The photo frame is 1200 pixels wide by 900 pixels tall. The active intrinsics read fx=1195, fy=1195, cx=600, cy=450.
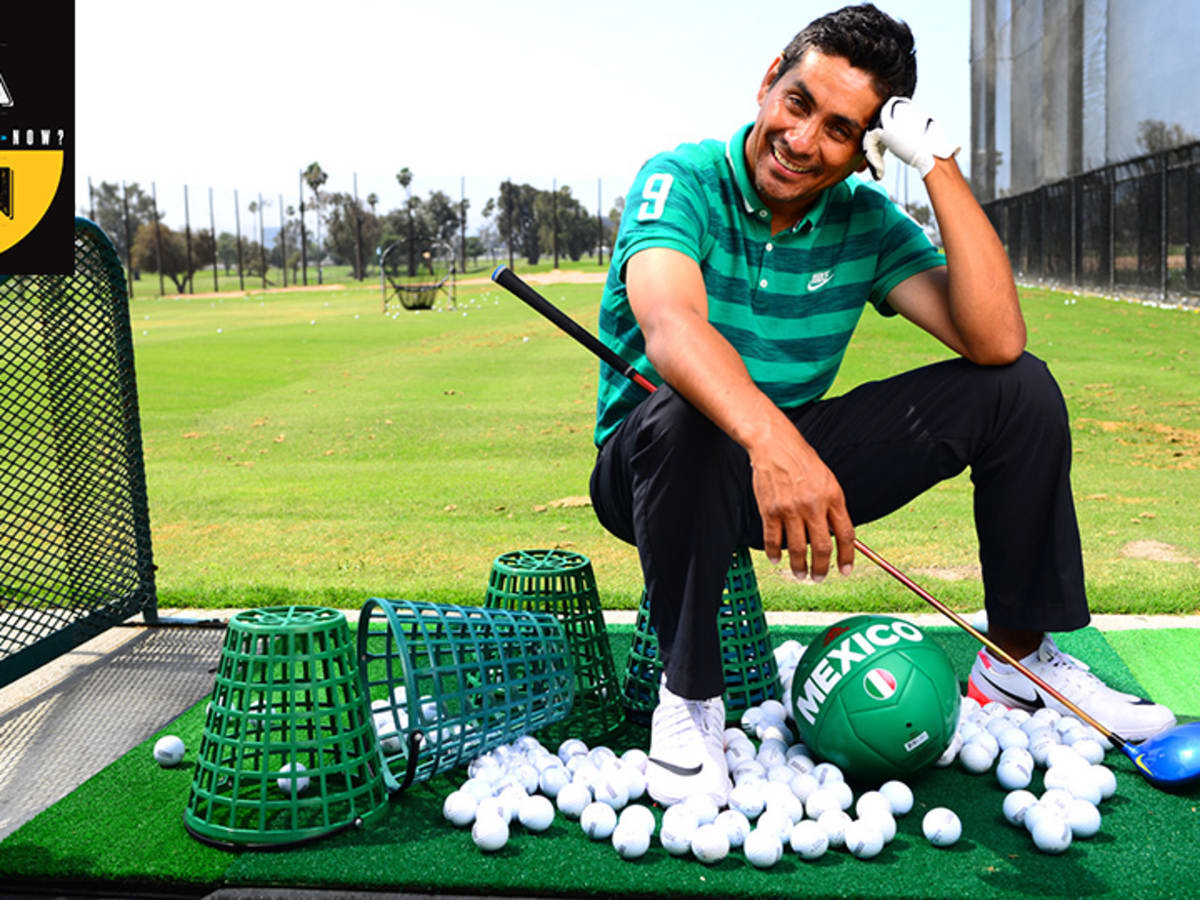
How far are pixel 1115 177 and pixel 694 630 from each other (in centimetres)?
2249

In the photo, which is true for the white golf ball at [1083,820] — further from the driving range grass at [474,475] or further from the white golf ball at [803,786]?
the driving range grass at [474,475]

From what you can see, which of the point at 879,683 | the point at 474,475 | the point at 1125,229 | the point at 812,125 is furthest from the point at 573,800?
the point at 1125,229

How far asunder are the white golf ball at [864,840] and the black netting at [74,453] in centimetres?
228

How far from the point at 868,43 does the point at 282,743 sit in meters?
1.98

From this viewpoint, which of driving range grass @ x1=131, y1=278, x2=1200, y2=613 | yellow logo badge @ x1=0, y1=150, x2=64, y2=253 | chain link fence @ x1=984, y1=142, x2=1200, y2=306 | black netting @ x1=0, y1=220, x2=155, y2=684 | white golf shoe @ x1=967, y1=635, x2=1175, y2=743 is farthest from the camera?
chain link fence @ x1=984, y1=142, x2=1200, y2=306

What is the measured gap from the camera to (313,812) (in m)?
2.55

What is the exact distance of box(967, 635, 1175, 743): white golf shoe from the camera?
291 cm

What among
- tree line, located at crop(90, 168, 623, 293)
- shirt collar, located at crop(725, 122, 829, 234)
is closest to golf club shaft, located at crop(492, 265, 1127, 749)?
shirt collar, located at crop(725, 122, 829, 234)

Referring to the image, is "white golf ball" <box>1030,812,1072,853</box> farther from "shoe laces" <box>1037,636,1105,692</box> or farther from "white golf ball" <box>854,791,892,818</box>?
"shoe laces" <box>1037,636,1105,692</box>

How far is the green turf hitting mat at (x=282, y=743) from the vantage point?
238 centimetres

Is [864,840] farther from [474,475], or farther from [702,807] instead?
[474,475]

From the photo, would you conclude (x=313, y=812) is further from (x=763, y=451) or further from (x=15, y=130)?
(x=15, y=130)

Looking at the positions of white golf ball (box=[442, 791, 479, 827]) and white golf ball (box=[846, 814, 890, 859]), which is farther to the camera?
white golf ball (box=[442, 791, 479, 827])

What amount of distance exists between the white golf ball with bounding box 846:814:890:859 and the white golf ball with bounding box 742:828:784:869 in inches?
5.6
